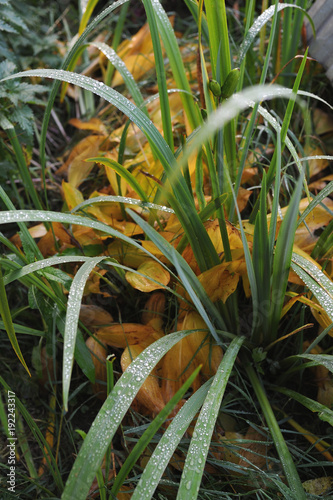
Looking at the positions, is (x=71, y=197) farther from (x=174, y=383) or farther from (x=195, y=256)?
(x=174, y=383)

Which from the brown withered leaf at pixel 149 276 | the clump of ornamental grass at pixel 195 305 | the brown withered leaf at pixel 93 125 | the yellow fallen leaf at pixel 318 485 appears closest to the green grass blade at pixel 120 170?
the clump of ornamental grass at pixel 195 305

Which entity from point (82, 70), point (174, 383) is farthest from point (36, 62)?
point (174, 383)

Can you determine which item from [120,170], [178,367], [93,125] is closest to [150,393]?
[178,367]

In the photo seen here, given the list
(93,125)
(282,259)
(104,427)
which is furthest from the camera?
(93,125)

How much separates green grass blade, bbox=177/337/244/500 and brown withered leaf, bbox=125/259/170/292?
0.22 metres

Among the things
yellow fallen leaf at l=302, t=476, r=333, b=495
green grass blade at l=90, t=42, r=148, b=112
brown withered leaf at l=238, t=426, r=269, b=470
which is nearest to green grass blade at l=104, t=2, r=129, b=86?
green grass blade at l=90, t=42, r=148, b=112

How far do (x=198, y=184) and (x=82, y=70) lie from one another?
3.09 feet

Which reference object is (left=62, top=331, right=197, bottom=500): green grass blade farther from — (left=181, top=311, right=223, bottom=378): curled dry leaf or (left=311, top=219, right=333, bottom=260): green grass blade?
(left=311, top=219, right=333, bottom=260): green grass blade

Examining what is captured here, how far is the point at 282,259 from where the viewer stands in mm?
750

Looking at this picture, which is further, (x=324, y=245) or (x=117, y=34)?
(x=117, y=34)

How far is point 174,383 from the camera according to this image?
88 centimetres

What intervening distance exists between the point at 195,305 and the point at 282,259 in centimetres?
18

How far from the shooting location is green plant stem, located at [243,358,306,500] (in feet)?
2.30

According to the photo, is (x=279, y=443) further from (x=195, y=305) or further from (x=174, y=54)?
(x=174, y=54)
